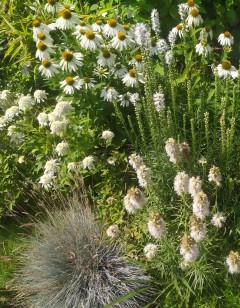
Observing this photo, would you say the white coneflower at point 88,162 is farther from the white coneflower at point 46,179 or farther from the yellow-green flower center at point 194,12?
the yellow-green flower center at point 194,12

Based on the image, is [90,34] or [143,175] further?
[90,34]

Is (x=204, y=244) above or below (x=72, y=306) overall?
above

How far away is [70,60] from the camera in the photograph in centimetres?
342

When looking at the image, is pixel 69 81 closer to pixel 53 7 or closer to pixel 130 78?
pixel 130 78

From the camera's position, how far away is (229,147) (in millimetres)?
2939

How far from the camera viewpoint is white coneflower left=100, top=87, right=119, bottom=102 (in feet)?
11.4

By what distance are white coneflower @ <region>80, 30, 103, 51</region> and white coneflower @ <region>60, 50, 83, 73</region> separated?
8cm

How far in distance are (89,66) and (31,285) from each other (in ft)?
5.22

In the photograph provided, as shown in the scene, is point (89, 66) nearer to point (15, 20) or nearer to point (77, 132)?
point (77, 132)

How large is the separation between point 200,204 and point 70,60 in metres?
1.56

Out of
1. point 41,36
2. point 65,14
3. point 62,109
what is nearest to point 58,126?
point 62,109

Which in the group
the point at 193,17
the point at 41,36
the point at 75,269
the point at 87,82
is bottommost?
the point at 75,269

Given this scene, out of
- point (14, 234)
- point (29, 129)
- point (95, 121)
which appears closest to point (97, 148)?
point (95, 121)

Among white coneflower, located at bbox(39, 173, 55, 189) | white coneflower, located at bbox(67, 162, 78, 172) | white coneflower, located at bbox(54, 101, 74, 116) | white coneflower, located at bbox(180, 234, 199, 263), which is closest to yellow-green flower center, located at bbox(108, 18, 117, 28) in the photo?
white coneflower, located at bbox(54, 101, 74, 116)
